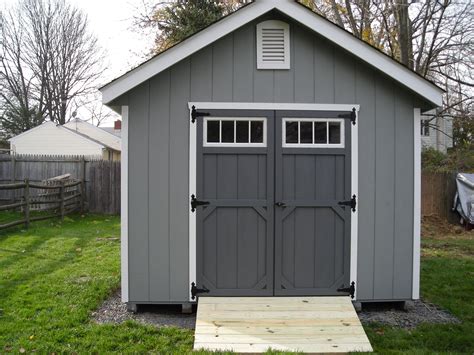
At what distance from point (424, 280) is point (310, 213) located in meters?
2.96

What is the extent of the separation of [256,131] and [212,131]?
0.55 metres

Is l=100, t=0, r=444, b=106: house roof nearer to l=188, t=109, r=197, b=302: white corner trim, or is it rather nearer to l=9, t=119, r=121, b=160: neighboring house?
l=188, t=109, r=197, b=302: white corner trim

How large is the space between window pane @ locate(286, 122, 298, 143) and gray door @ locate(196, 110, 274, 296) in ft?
0.74

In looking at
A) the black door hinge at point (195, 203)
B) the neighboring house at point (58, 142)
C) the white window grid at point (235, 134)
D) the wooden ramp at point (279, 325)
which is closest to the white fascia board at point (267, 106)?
the white window grid at point (235, 134)

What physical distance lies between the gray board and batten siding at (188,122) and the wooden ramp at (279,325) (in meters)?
0.64

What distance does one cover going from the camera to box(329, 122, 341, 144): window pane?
5.30 m

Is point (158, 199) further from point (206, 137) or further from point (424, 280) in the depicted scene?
point (424, 280)

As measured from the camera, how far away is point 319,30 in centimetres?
499

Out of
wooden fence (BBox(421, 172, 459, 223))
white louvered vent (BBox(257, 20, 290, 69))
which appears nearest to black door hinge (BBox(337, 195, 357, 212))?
white louvered vent (BBox(257, 20, 290, 69))

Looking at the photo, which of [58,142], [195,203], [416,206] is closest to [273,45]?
[195,203]

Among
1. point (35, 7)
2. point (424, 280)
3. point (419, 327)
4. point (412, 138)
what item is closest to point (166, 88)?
point (412, 138)

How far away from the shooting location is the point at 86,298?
5.55 metres

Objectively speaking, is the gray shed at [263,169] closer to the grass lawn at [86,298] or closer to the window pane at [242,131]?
the window pane at [242,131]

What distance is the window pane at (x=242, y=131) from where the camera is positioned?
17.2ft
